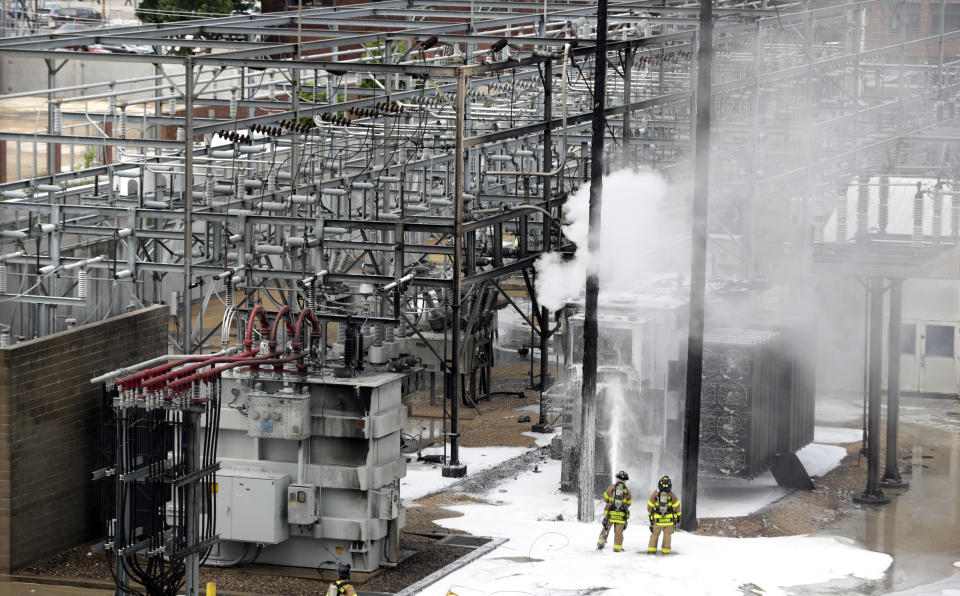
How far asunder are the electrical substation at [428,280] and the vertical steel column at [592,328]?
7 cm

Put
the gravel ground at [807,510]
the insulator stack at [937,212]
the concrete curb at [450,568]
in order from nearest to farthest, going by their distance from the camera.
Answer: the concrete curb at [450,568] → the gravel ground at [807,510] → the insulator stack at [937,212]

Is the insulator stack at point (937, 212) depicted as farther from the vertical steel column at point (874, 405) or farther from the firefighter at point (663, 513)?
the firefighter at point (663, 513)

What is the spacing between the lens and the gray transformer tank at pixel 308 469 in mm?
17750

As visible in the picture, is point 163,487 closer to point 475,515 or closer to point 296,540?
point 296,540

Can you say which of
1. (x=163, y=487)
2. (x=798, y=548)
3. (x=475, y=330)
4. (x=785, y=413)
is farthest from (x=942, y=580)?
(x=475, y=330)

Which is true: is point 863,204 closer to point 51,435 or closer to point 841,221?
point 841,221

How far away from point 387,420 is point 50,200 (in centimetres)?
915

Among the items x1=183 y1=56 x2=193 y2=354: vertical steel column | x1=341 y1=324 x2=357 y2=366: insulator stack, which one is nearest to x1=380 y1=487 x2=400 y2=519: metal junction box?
x1=341 y1=324 x2=357 y2=366: insulator stack

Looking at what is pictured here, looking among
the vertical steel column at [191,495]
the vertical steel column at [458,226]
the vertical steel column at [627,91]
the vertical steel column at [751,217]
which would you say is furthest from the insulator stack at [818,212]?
the vertical steel column at [191,495]

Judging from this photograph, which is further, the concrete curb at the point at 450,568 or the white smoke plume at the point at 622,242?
the white smoke plume at the point at 622,242

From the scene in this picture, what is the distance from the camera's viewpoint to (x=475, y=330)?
29.9m

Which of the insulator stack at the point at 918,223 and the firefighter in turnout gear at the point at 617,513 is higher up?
the insulator stack at the point at 918,223

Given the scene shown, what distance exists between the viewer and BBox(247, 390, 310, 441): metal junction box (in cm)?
1767

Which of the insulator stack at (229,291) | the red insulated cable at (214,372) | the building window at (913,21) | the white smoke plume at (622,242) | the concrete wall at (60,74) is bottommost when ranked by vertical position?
the red insulated cable at (214,372)
